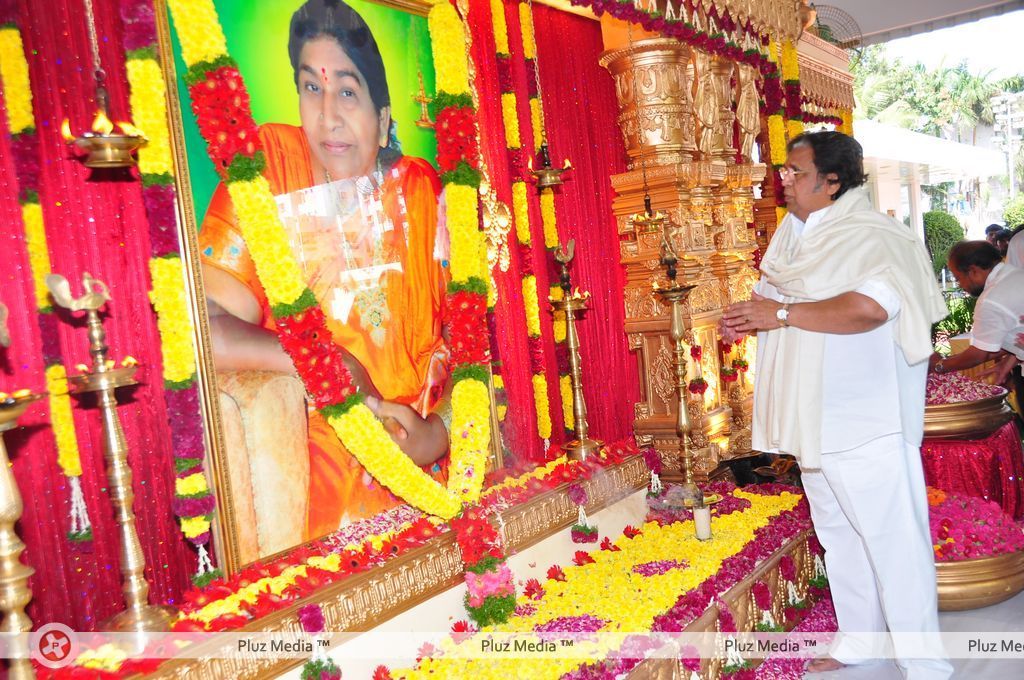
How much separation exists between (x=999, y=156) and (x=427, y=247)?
2375 centimetres

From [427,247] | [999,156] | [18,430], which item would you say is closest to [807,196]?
[427,247]

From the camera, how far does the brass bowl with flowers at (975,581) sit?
4.22 metres

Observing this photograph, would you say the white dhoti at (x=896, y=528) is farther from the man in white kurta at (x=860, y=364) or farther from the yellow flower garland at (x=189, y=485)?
the yellow flower garland at (x=189, y=485)

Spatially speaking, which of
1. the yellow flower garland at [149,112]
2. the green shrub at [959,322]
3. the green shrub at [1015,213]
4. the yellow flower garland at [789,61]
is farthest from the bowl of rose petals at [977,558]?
the green shrub at [1015,213]

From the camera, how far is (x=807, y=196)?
3.54 m

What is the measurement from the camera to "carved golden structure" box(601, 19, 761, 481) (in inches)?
245

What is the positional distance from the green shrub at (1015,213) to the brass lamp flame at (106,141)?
18796 millimetres

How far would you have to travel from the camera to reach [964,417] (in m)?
4.79

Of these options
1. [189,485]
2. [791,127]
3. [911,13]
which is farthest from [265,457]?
[911,13]

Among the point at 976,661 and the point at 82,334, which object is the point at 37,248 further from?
the point at 976,661

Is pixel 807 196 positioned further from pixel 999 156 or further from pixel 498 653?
pixel 999 156

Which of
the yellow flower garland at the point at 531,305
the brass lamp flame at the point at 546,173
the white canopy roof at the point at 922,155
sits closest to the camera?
the brass lamp flame at the point at 546,173

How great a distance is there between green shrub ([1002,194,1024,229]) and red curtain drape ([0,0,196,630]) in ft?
61.1

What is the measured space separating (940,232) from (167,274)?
19.5 metres
